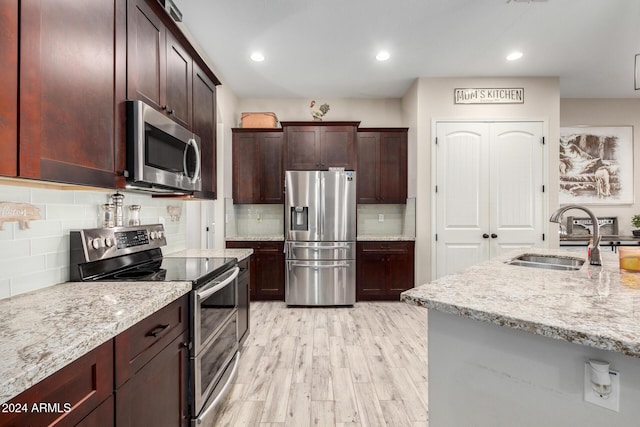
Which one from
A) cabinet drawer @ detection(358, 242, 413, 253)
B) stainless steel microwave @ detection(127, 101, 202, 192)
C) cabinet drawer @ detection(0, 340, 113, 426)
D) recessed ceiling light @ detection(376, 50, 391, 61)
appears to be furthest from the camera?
cabinet drawer @ detection(358, 242, 413, 253)

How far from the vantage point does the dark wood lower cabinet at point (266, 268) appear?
3.92 meters

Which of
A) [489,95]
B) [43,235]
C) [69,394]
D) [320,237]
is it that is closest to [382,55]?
[489,95]

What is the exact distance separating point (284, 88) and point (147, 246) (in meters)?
3.05

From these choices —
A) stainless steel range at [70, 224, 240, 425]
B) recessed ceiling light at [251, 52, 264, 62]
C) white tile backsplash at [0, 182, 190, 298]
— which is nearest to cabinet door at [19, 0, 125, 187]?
white tile backsplash at [0, 182, 190, 298]

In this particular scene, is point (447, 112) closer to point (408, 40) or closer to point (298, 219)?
point (408, 40)

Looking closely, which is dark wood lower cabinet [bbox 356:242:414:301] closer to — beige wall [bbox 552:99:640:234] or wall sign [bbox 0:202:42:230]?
beige wall [bbox 552:99:640:234]

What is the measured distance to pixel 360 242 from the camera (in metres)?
3.92

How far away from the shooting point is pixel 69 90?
108 centimetres

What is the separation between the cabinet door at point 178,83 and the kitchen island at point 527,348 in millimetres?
1700

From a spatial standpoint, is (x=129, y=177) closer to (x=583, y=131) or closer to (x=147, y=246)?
(x=147, y=246)

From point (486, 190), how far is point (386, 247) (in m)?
1.42

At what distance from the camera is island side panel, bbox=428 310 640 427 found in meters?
0.79

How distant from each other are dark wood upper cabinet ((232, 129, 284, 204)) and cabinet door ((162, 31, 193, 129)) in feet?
6.76

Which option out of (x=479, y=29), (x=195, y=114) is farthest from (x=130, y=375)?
(x=479, y=29)
